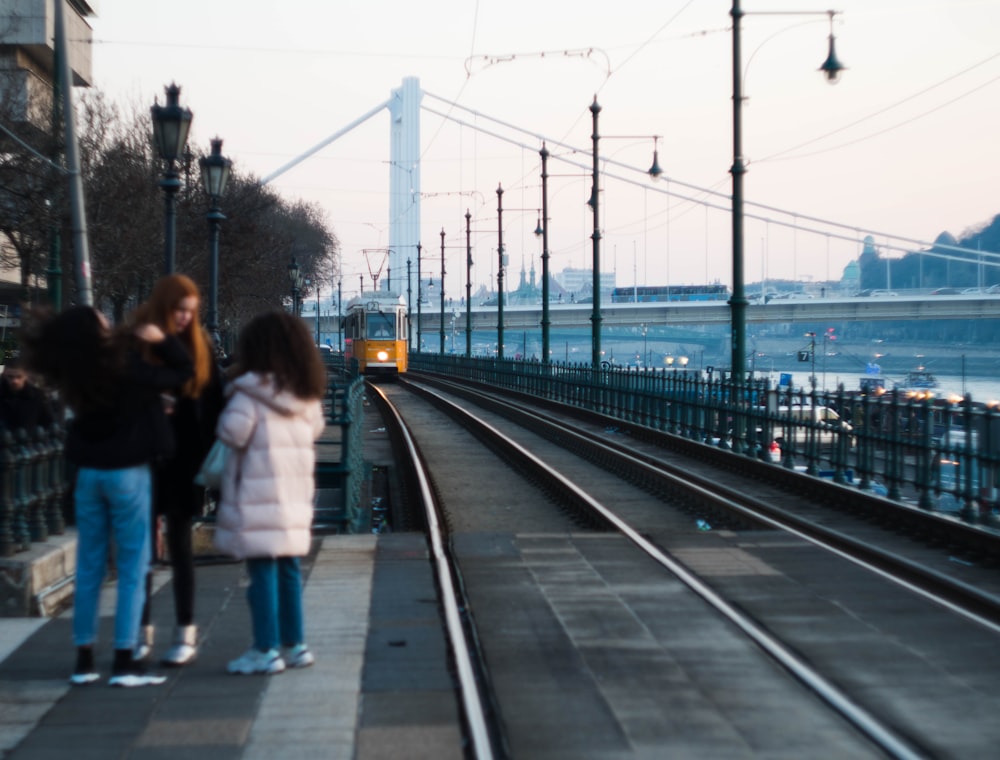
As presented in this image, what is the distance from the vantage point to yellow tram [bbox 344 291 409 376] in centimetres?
5753

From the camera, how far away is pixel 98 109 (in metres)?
35.3

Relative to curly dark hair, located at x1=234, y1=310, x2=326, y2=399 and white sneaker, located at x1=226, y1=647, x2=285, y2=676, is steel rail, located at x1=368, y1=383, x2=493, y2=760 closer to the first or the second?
white sneaker, located at x1=226, y1=647, x2=285, y2=676

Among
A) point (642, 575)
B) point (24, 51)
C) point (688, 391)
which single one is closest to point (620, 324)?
Result: point (24, 51)

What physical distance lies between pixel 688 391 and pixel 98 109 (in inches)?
761

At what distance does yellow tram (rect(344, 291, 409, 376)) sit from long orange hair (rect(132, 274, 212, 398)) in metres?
51.1

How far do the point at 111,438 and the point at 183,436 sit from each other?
51cm

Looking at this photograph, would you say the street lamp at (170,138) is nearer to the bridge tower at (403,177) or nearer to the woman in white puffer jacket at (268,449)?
the woman in white puffer jacket at (268,449)

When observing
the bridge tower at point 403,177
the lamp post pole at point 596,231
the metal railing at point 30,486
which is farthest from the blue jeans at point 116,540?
the bridge tower at point 403,177

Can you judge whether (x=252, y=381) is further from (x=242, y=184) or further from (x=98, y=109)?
(x=242, y=184)

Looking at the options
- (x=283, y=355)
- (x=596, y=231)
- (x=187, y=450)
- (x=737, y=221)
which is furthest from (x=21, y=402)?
(x=596, y=231)

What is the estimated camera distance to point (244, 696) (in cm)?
584

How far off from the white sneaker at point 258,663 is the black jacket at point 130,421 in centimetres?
106

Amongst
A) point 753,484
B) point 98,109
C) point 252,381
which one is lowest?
point 753,484

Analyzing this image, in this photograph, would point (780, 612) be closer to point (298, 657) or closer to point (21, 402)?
point (298, 657)
